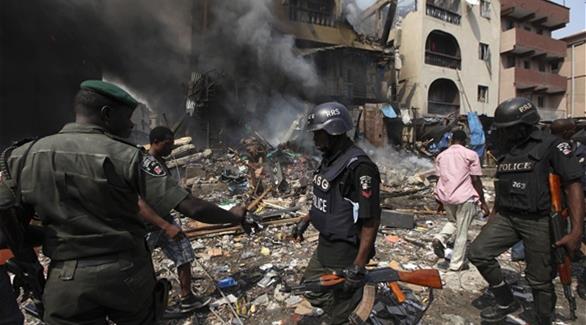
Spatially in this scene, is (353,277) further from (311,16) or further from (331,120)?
(311,16)

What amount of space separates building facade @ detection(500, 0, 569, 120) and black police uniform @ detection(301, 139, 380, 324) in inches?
949

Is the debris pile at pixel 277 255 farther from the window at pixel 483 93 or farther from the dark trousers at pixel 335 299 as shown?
the window at pixel 483 93

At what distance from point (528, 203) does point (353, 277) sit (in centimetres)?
149

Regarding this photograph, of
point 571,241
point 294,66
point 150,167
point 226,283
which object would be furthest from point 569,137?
point 294,66

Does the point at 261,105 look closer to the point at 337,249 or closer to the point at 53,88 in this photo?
the point at 53,88

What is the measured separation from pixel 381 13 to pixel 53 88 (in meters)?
14.7

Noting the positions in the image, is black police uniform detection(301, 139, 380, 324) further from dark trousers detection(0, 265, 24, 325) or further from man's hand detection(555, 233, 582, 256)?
dark trousers detection(0, 265, 24, 325)

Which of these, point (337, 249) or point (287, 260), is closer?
point (337, 249)

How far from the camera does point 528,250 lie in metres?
2.36

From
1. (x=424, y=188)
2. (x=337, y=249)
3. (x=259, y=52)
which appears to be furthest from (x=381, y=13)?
(x=337, y=249)

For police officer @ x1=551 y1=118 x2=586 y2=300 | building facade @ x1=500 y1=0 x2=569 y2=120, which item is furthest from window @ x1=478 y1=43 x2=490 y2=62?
police officer @ x1=551 y1=118 x2=586 y2=300

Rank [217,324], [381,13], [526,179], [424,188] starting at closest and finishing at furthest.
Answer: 1. [526,179]
2. [217,324]
3. [424,188]
4. [381,13]

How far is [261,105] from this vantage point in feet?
42.3

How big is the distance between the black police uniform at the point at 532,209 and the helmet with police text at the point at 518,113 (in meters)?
0.13
